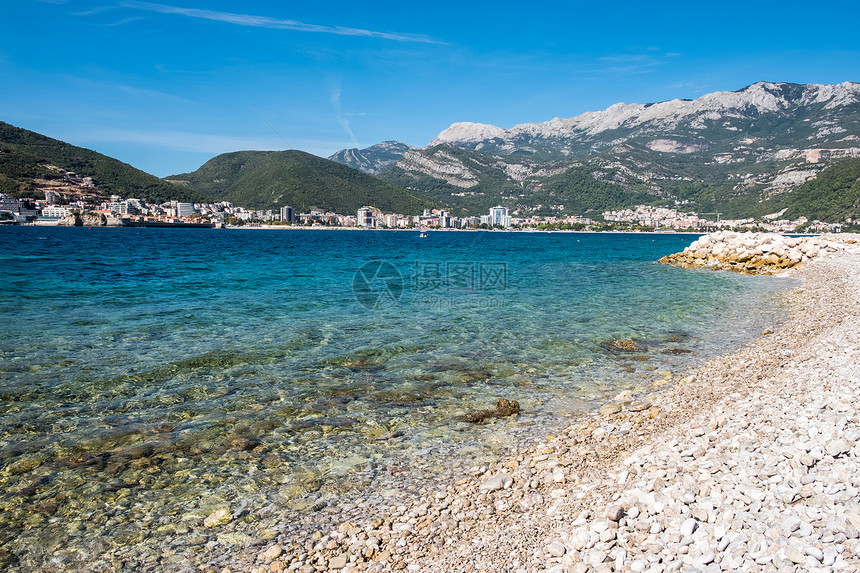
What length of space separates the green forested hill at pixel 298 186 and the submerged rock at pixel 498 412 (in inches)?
6196

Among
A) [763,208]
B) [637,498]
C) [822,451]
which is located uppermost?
[763,208]

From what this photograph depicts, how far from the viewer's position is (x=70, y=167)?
133m

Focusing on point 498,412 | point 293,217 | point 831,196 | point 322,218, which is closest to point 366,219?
point 322,218

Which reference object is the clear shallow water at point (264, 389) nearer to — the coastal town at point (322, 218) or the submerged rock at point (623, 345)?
the submerged rock at point (623, 345)

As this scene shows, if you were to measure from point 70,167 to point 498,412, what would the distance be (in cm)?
16534

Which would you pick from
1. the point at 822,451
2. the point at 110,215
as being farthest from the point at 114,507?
the point at 110,215

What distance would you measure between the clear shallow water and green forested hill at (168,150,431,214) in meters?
148

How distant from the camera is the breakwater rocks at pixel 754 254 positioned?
33.6 metres

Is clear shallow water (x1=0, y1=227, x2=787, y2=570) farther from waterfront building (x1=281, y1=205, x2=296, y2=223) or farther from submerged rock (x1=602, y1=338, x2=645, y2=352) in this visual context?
waterfront building (x1=281, y1=205, x2=296, y2=223)

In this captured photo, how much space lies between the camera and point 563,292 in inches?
937

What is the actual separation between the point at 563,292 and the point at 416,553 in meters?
20.9

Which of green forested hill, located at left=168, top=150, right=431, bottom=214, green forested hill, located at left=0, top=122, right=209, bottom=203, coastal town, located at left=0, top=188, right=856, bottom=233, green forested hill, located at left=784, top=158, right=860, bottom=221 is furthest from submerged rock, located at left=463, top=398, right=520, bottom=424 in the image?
green forested hill, located at left=168, top=150, right=431, bottom=214

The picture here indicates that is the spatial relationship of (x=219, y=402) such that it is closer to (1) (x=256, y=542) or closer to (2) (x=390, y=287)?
(1) (x=256, y=542)

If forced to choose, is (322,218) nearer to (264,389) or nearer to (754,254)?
(754,254)
